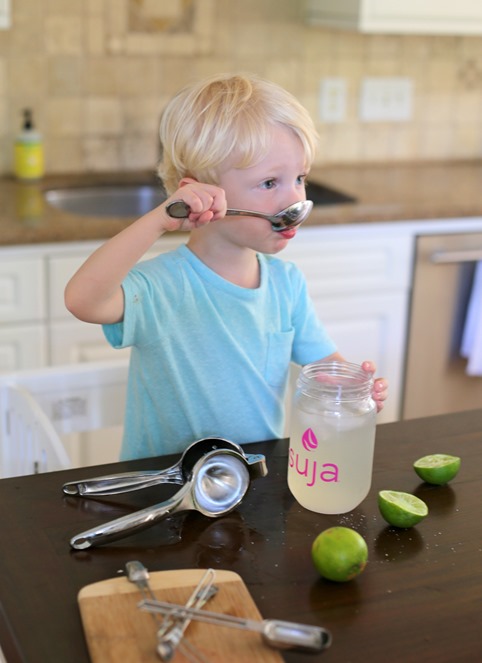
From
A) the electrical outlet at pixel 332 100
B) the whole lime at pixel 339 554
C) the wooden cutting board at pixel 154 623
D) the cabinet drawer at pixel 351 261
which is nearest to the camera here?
the wooden cutting board at pixel 154 623

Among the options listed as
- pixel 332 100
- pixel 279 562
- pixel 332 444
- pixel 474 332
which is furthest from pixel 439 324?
pixel 279 562

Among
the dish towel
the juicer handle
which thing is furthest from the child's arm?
the dish towel

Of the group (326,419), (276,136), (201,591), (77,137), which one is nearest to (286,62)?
(77,137)

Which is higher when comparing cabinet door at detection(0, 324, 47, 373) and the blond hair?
the blond hair

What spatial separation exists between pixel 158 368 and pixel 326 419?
1.22 ft

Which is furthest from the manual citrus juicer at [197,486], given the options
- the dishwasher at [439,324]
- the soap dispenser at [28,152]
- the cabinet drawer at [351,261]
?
the soap dispenser at [28,152]

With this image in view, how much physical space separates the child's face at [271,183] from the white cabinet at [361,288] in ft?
3.48

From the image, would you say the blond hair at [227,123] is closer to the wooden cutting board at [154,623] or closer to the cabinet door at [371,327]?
the wooden cutting board at [154,623]

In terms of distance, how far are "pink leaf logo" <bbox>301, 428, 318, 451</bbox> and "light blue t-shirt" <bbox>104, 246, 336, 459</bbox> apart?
1.06 ft

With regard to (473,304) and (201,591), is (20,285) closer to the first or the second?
(473,304)

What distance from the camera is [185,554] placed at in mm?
997

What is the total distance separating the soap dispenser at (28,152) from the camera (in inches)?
101

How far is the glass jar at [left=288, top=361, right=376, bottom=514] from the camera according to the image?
107cm

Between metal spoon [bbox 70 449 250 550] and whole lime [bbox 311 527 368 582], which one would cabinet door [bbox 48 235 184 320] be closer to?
metal spoon [bbox 70 449 250 550]
